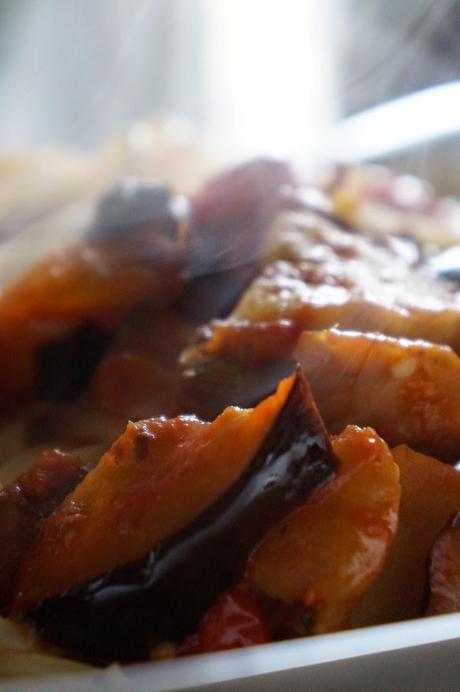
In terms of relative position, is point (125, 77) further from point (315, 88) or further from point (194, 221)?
point (194, 221)

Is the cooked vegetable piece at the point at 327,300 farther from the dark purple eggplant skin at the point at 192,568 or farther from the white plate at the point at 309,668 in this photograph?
the white plate at the point at 309,668

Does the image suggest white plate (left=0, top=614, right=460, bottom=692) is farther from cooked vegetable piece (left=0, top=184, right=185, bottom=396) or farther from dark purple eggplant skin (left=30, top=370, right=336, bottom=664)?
cooked vegetable piece (left=0, top=184, right=185, bottom=396)

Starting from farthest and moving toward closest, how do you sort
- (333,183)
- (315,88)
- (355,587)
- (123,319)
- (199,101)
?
(199,101) < (315,88) < (333,183) < (123,319) < (355,587)

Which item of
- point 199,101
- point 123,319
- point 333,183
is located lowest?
point 199,101

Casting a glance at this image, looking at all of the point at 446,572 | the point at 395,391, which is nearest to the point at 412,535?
the point at 446,572

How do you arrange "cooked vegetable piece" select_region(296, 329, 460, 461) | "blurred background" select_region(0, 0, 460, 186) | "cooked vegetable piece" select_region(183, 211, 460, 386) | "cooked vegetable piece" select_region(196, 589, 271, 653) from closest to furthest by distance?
"cooked vegetable piece" select_region(196, 589, 271, 653) → "cooked vegetable piece" select_region(296, 329, 460, 461) → "cooked vegetable piece" select_region(183, 211, 460, 386) → "blurred background" select_region(0, 0, 460, 186)

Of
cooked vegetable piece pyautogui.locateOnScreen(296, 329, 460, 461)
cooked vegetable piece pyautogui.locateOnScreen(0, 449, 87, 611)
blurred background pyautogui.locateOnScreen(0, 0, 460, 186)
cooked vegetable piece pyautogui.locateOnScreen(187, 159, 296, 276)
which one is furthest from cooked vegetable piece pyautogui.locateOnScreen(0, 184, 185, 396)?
blurred background pyautogui.locateOnScreen(0, 0, 460, 186)

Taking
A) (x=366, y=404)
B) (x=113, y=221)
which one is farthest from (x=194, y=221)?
(x=366, y=404)
